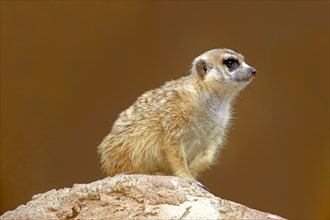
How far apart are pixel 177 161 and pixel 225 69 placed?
1.27ft

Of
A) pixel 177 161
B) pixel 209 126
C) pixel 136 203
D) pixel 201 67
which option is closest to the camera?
→ pixel 136 203

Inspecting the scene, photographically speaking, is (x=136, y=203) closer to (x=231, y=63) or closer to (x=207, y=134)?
(x=207, y=134)

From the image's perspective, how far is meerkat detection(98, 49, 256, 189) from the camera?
2197 mm

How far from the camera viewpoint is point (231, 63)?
7.84ft

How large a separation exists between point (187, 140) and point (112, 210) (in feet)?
1.75

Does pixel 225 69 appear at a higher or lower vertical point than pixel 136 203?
higher

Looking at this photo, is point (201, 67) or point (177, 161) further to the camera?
point (201, 67)

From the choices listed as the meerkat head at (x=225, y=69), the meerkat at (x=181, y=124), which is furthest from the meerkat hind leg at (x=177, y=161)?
the meerkat head at (x=225, y=69)

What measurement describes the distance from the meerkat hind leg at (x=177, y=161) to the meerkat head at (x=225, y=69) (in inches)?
12.0

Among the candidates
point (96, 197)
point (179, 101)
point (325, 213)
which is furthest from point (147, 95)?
point (325, 213)

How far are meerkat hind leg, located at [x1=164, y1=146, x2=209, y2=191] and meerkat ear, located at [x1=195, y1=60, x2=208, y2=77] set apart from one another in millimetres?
318

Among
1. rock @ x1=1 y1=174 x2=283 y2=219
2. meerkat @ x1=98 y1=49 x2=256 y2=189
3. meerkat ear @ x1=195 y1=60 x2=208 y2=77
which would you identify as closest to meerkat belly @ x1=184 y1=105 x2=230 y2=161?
meerkat @ x1=98 y1=49 x2=256 y2=189

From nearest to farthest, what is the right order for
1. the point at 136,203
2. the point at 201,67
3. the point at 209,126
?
the point at 136,203
the point at 209,126
the point at 201,67

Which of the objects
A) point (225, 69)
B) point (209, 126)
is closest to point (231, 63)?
point (225, 69)
